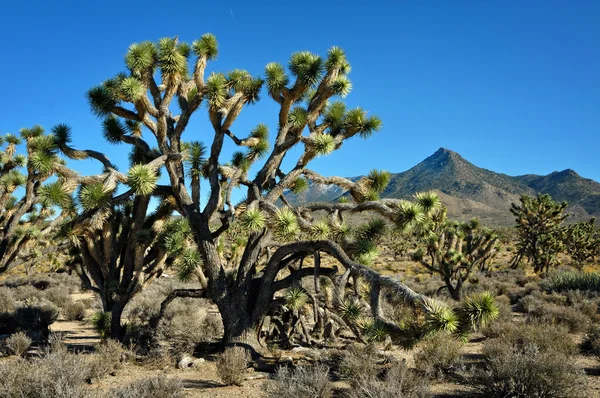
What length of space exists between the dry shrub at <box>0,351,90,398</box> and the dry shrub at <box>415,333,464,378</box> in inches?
216

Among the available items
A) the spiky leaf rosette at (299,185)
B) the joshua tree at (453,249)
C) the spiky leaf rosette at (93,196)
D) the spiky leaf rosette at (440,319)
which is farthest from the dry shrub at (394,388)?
the joshua tree at (453,249)

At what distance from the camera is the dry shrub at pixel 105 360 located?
6.99 meters

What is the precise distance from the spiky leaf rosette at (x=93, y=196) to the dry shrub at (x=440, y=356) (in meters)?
6.45

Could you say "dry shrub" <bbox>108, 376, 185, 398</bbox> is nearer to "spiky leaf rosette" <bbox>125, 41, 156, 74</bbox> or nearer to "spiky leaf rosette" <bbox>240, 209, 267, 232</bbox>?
"spiky leaf rosette" <bbox>240, 209, 267, 232</bbox>

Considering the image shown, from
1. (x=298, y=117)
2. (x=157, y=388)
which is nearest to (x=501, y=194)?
(x=298, y=117)

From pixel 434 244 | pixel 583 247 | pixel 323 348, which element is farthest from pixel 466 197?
pixel 323 348

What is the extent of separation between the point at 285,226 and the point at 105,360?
4007 mm

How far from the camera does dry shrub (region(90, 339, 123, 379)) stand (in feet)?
22.9

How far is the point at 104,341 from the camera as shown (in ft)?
29.7

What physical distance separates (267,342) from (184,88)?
247 inches

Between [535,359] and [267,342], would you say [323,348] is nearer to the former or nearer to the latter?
[267,342]

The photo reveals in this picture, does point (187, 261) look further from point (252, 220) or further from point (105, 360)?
point (105, 360)

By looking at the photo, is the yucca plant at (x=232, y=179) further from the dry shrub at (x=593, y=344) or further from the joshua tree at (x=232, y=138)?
the dry shrub at (x=593, y=344)

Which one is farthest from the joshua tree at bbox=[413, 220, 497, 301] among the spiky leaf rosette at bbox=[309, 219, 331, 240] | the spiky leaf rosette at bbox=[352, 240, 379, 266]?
the spiky leaf rosette at bbox=[309, 219, 331, 240]
